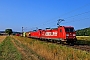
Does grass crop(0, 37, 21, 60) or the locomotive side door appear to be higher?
the locomotive side door

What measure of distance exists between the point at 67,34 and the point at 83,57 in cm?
2429

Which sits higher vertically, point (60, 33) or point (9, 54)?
point (60, 33)

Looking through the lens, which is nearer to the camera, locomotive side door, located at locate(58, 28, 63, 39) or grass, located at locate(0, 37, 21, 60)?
grass, located at locate(0, 37, 21, 60)

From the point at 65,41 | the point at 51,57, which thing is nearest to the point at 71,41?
the point at 65,41

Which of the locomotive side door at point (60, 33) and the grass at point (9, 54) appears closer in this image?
the grass at point (9, 54)

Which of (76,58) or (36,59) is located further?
(36,59)

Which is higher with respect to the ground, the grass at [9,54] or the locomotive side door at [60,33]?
the locomotive side door at [60,33]

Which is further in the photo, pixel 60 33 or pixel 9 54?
pixel 60 33

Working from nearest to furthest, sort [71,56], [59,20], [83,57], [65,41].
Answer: [83,57] → [71,56] → [65,41] → [59,20]

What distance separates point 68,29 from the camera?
38.0m

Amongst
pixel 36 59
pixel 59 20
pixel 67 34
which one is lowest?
pixel 36 59

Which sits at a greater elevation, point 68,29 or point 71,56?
point 68,29

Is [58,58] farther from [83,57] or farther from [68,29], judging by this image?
[68,29]

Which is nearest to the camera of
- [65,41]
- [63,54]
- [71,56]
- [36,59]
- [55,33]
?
[71,56]
